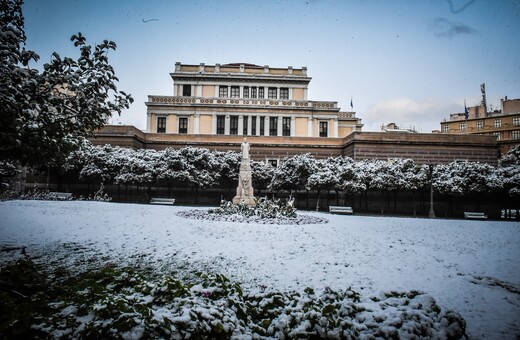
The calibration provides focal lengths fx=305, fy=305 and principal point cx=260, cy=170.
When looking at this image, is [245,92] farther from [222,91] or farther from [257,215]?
[257,215]

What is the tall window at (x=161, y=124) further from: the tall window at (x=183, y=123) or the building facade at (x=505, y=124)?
the building facade at (x=505, y=124)

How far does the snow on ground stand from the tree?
2754 millimetres

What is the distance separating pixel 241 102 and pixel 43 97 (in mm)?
37481

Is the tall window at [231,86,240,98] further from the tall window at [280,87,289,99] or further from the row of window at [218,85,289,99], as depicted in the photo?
the tall window at [280,87,289,99]

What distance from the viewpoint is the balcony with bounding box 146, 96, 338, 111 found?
132 feet

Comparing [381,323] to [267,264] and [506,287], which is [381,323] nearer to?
[267,264]

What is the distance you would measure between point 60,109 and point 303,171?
21.9m

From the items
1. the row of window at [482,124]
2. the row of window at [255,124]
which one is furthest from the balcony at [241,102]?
the row of window at [482,124]

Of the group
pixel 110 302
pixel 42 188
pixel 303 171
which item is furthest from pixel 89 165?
pixel 110 302

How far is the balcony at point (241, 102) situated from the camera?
40.2 m

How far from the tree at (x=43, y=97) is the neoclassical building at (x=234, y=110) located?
112 feet

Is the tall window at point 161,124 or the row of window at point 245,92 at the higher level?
the row of window at point 245,92

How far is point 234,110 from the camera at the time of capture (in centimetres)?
4066

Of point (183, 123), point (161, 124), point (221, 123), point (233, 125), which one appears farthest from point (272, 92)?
point (161, 124)
